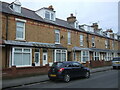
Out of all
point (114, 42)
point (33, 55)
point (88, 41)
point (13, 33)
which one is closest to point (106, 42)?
point (114, 42)

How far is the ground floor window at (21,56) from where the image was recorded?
14.6m

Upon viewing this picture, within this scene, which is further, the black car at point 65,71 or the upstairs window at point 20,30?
the upstairs window at point 20,30

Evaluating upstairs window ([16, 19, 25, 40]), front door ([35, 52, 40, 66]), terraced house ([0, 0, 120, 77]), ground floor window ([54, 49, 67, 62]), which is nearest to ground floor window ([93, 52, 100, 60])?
terraced house ([0, 0, 120, 77])

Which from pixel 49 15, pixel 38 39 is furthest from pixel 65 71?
pixel 49 15

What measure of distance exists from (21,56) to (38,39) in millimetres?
3389

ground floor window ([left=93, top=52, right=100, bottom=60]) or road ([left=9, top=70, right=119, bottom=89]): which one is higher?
ground floor window ([left=93, top=52, right=100, bottom=60])

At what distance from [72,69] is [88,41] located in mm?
15649

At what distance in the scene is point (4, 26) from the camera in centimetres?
1443

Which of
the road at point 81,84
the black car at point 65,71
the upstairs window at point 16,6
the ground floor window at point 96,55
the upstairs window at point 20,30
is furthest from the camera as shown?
the ground floor window at point 96,55

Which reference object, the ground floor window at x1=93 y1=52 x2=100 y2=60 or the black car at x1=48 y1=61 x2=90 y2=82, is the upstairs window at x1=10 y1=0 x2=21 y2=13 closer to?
the black car at x1=48 y1=61 x2=90 y2=82

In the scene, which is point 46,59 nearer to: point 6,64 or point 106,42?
point 6,64

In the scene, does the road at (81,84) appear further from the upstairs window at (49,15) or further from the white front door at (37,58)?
the upstairs window at (49,15)

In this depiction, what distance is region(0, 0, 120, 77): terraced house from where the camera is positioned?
47.7ft

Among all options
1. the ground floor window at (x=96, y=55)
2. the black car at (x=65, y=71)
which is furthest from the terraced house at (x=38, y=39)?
the black car at (x=65, y=71)
